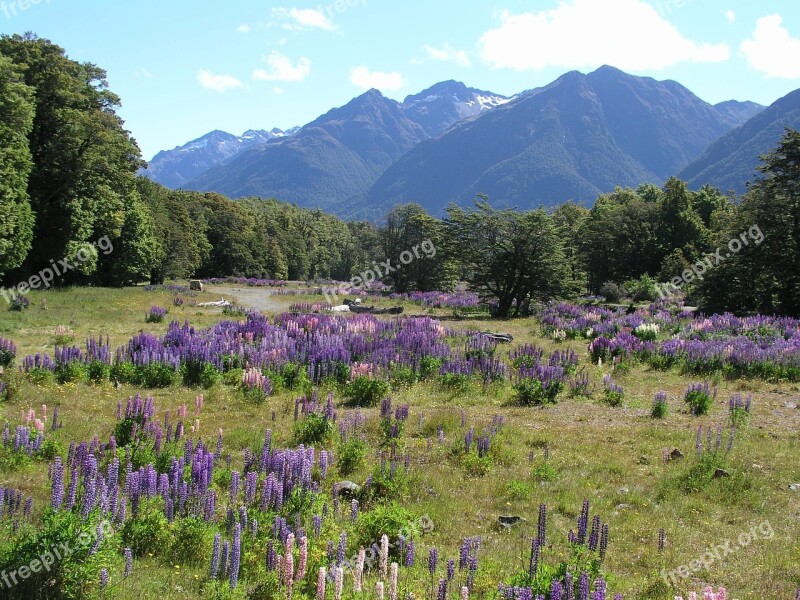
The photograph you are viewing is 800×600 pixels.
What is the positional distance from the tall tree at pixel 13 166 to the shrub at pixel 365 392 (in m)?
22.4

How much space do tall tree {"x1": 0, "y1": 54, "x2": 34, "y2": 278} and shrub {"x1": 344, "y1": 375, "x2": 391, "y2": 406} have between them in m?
22.4

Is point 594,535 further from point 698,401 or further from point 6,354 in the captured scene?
point 6,354

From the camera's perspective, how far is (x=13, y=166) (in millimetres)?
27719

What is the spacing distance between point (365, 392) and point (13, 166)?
83.9 ft

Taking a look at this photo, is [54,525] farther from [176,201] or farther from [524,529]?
[176,201]

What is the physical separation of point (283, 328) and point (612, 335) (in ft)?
37.3

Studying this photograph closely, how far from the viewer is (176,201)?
224 ft

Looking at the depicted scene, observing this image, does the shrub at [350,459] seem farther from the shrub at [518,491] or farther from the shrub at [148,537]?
the shrub at [148,537]

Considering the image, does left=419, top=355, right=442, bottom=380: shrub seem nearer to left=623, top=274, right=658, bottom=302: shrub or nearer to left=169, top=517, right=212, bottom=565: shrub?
left=169, top=517, right=212, bottom=565: shrub

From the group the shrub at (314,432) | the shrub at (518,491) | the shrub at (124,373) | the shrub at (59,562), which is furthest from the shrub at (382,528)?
the shrub at (124,373)

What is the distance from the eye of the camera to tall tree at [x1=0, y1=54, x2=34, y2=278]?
25906 millimetres

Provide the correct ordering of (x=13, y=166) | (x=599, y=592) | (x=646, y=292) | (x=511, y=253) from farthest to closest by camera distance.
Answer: (x=646, y=292), (x=511, y=253), (x=13, y=166), (x=599, y=592)

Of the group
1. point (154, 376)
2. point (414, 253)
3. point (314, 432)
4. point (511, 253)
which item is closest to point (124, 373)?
point (154, 376)

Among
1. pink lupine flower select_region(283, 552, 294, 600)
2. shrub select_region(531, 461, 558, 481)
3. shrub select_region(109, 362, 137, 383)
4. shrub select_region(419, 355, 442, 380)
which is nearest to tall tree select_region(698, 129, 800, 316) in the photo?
shrub select_region(419, 355, 442, 380)
